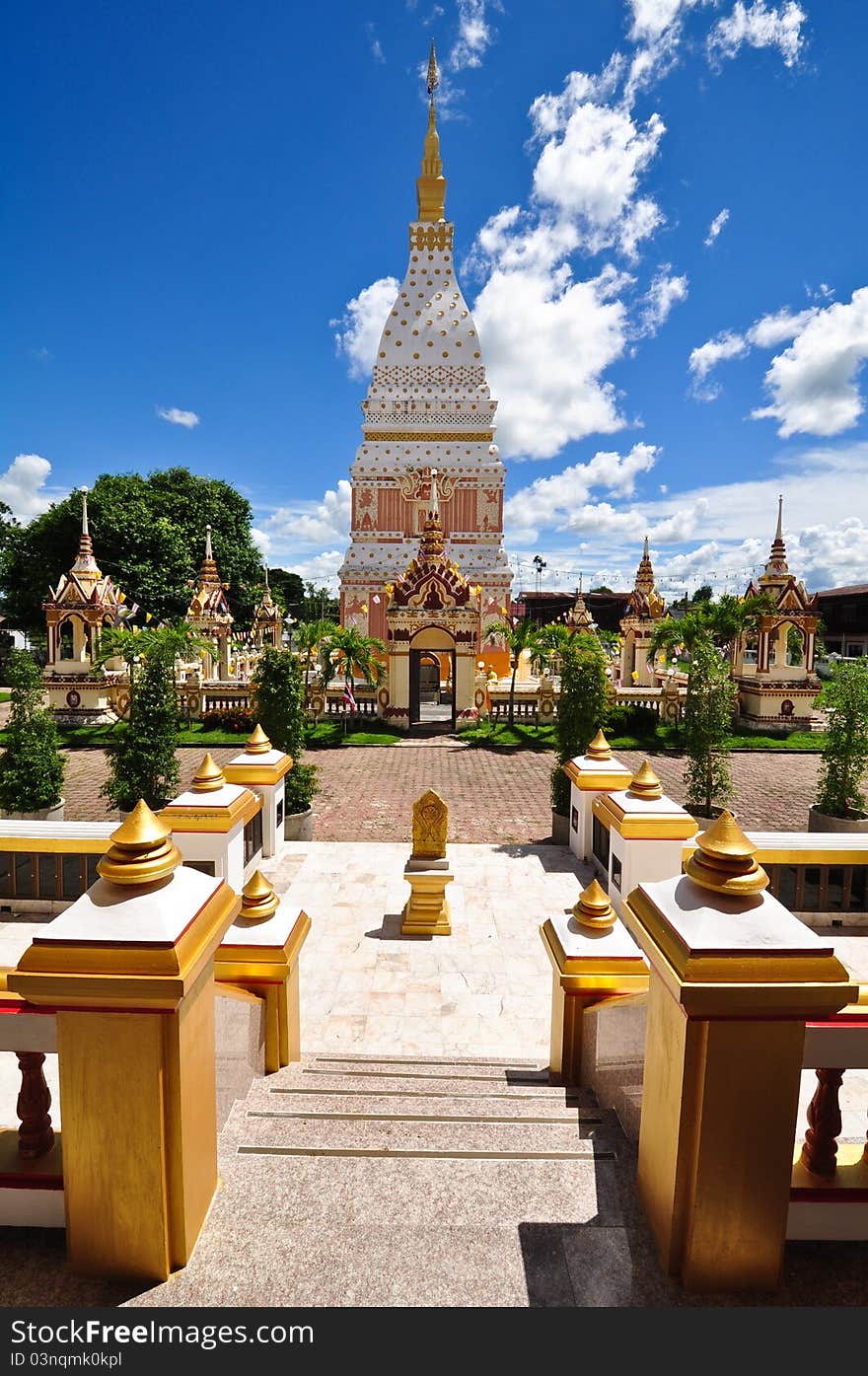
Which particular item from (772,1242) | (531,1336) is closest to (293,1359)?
(531,1336)

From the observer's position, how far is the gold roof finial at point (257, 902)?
14.5 feet

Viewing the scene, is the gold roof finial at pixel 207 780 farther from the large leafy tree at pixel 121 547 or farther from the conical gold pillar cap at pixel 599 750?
the large leafy tree at pixel 121 547

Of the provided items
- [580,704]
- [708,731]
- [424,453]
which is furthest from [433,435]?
[708,731]

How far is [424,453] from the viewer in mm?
37375

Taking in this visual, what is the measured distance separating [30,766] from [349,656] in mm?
13379

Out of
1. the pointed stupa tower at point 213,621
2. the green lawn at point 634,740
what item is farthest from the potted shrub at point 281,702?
the pointed stupa tower at point 213,621

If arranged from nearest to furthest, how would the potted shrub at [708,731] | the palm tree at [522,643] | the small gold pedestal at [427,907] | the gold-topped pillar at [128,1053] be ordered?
the gold-topped pillar at [128,1053] < the small gold pedestal at [427,907] < the potted shrub at [708,731] < the palm tree at [522,643]

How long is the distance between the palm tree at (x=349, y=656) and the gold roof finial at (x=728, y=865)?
20.7 metres

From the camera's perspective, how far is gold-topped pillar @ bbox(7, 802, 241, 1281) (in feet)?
8.03

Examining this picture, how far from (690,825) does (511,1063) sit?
3537 mm

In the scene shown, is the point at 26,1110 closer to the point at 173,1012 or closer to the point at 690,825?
the point at 173,1012

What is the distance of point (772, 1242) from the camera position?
2574 mm

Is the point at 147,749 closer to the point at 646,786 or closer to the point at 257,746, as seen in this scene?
the point at 257,746

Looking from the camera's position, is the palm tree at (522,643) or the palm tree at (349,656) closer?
the palm tree at (349,656)
